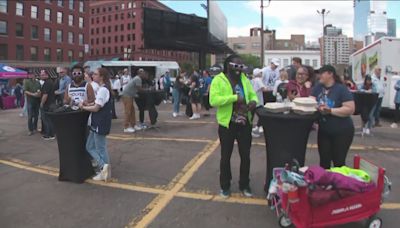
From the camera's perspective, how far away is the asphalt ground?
4648mm

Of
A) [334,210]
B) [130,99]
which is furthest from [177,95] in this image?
[334,210]

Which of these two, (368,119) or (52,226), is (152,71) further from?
(52,226)

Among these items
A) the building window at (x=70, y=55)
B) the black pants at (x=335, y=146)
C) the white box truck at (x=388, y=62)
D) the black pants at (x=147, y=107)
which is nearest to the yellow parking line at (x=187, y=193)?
the black pants at (x=335, y=146)

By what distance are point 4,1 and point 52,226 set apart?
A: 61.1 meters

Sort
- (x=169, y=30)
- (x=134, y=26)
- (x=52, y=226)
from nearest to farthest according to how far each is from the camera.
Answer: (x=52, y=226) → (x=169, y=30) → (x=134, y=26)

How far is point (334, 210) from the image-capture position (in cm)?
392

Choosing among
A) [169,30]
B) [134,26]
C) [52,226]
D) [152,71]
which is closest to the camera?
[52,226]

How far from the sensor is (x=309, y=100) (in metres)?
4.74

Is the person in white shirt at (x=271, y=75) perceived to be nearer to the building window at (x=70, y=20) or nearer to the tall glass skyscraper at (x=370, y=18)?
the tall glass skyscraper at (x=370, y=18)

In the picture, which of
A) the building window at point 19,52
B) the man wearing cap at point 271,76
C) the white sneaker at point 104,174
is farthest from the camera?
the building window at point 19,52

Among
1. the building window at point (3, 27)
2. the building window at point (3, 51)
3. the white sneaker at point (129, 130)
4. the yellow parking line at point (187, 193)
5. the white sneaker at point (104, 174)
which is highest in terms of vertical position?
the building window at point (3, 27)

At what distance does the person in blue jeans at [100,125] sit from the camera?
5980 millimetres

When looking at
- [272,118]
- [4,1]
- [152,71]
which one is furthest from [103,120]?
[4,1]

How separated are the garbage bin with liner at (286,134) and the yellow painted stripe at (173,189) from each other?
1492 mm
